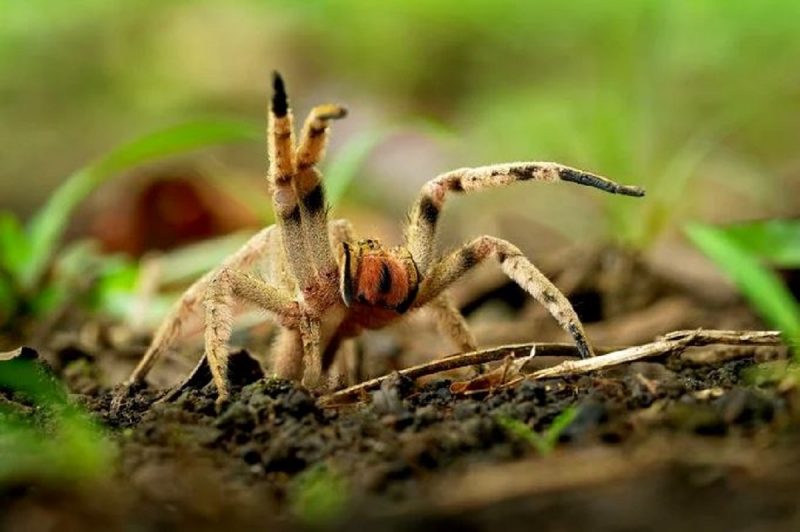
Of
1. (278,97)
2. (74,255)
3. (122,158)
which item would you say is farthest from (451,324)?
(74,255)

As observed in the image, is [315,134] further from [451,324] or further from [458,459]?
[458,459]

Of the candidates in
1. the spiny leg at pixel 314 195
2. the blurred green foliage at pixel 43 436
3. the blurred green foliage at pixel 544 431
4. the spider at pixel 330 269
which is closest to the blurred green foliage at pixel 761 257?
the spider at pixel 330 269

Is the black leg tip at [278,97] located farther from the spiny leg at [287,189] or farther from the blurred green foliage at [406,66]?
the blurred green foliage at [406,66]

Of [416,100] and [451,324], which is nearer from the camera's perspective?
[451,324]

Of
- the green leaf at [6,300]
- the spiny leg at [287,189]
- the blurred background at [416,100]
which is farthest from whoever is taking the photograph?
the blurred background at [416,100]

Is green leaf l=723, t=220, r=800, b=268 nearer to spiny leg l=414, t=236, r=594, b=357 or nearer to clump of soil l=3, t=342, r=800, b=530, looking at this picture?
spiny leg l=414, t=236, r=594, b=357

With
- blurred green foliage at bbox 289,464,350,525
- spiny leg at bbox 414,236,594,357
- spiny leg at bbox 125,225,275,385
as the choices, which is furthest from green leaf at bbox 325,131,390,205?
blurred green foliage at bbox 289,464,350,525

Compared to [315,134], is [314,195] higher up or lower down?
lower down
